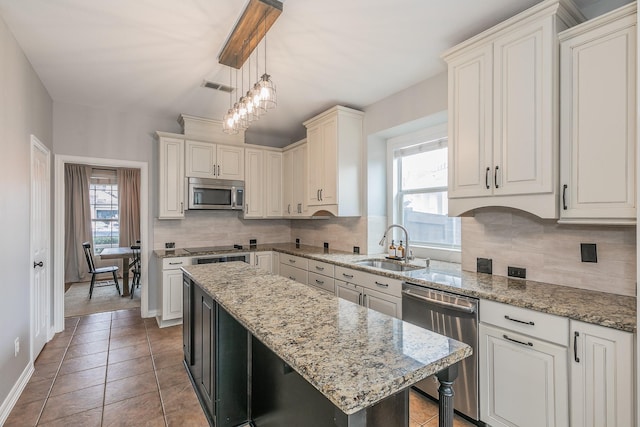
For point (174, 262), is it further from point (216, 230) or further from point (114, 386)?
point (114, 386)

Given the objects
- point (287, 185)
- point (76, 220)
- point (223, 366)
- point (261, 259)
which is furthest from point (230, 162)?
point (76, 220)

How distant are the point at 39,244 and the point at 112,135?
5.14 feet

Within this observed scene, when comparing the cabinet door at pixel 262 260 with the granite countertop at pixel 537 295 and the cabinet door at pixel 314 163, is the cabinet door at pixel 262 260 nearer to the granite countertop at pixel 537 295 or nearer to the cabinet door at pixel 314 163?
the cabinet door at pixel 314 163

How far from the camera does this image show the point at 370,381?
2.83 feet

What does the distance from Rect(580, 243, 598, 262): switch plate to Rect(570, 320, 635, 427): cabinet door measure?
1.97 feet

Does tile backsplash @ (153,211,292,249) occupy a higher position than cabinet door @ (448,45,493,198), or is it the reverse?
cabinet door @ (448,45,493,198)

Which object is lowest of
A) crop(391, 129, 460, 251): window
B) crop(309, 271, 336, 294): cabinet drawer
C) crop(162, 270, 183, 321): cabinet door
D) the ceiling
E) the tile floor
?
the tile floor

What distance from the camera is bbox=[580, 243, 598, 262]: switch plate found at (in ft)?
6.18

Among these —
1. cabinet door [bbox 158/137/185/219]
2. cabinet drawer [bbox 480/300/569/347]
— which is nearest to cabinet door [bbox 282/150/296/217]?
cabinet door [bbox 158/137/185/219]

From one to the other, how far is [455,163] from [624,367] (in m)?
1.47

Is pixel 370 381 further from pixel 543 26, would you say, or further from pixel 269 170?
pixel 269 170

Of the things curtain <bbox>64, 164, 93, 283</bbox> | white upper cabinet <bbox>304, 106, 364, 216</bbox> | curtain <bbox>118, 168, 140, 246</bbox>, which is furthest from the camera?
curtain <bbox>118, 168, 140, 246</bbox>

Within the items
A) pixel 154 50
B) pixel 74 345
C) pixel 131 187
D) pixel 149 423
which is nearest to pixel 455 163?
pixel 154 50

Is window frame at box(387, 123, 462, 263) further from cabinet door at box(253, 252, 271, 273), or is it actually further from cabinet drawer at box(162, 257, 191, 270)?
cabinet drawer at box(162, 257, 191, 270)
